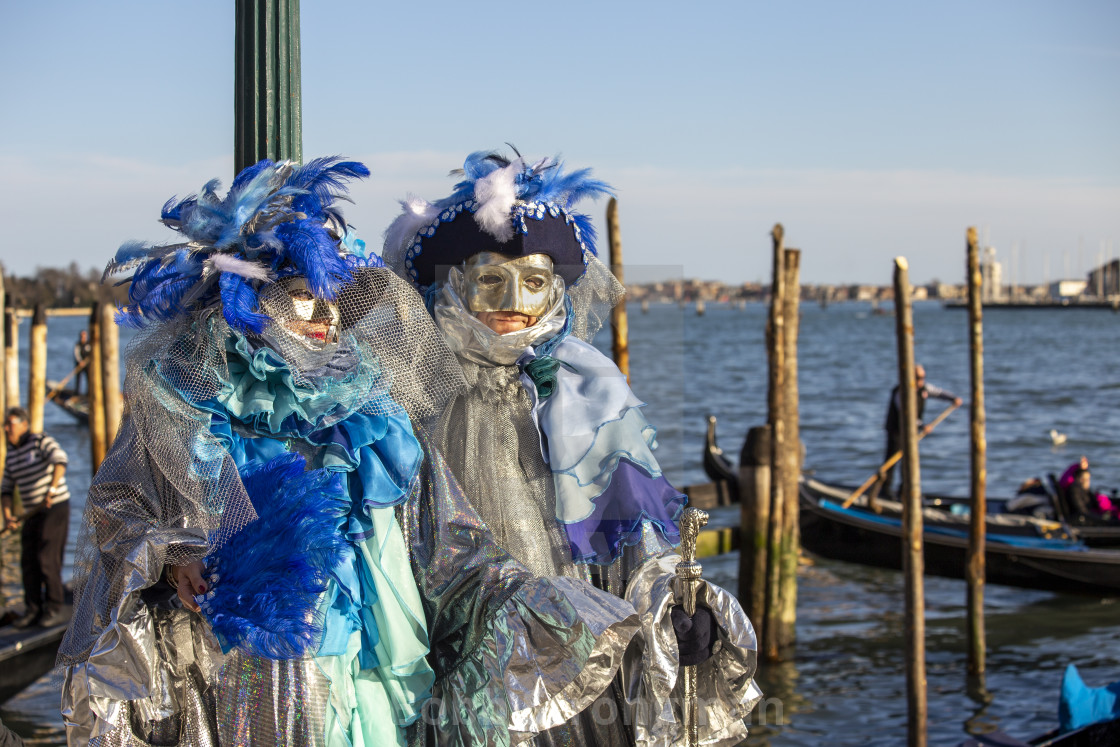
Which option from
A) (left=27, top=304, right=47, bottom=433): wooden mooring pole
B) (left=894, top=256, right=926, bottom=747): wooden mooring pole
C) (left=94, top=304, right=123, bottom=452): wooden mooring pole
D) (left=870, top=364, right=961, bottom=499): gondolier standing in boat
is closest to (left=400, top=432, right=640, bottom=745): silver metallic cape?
(left=894, top=256, right=926, bottom=747): wooden mooring pole

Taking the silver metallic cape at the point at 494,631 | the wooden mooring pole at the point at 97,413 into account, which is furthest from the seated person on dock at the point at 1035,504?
the silver metallic cape at the point at 494,631

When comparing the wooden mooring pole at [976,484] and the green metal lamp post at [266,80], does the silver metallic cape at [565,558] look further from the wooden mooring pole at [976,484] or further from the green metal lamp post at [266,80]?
the wooden mooring pole at [976,484]

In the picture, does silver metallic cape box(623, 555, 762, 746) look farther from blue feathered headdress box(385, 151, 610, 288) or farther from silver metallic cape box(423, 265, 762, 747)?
blue feathered headdress box(385, 151, 610, 288)

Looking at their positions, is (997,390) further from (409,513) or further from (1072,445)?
(409,513)

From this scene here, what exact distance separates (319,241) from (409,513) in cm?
56

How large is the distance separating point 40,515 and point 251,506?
6.50 metres

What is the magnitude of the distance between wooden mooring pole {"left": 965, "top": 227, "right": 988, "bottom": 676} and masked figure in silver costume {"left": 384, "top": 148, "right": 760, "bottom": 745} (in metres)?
5.04

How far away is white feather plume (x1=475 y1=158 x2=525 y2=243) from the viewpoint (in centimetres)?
239

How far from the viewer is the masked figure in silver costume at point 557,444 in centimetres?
228

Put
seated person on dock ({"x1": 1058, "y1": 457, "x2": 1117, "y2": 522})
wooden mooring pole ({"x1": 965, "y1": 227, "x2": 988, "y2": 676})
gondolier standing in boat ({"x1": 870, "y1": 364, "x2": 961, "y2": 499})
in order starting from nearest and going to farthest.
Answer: wooden mooring pole ({"x1": 965, "y1": 227, "x2": 988, "y2": 676}), seated person on dock ({"x1": 1058, "y1": 457, "x2": 1117, "y2": 522}), gondolier standing in boat ({"x1": 870, "y1": 364, "x2": 961, "y2": 499})

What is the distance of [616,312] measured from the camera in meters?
7.40

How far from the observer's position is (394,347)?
2.15 meters

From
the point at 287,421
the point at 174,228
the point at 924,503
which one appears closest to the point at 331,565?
the point at 287,421

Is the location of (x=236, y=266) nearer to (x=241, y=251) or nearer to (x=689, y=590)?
(x=241, y=251)
